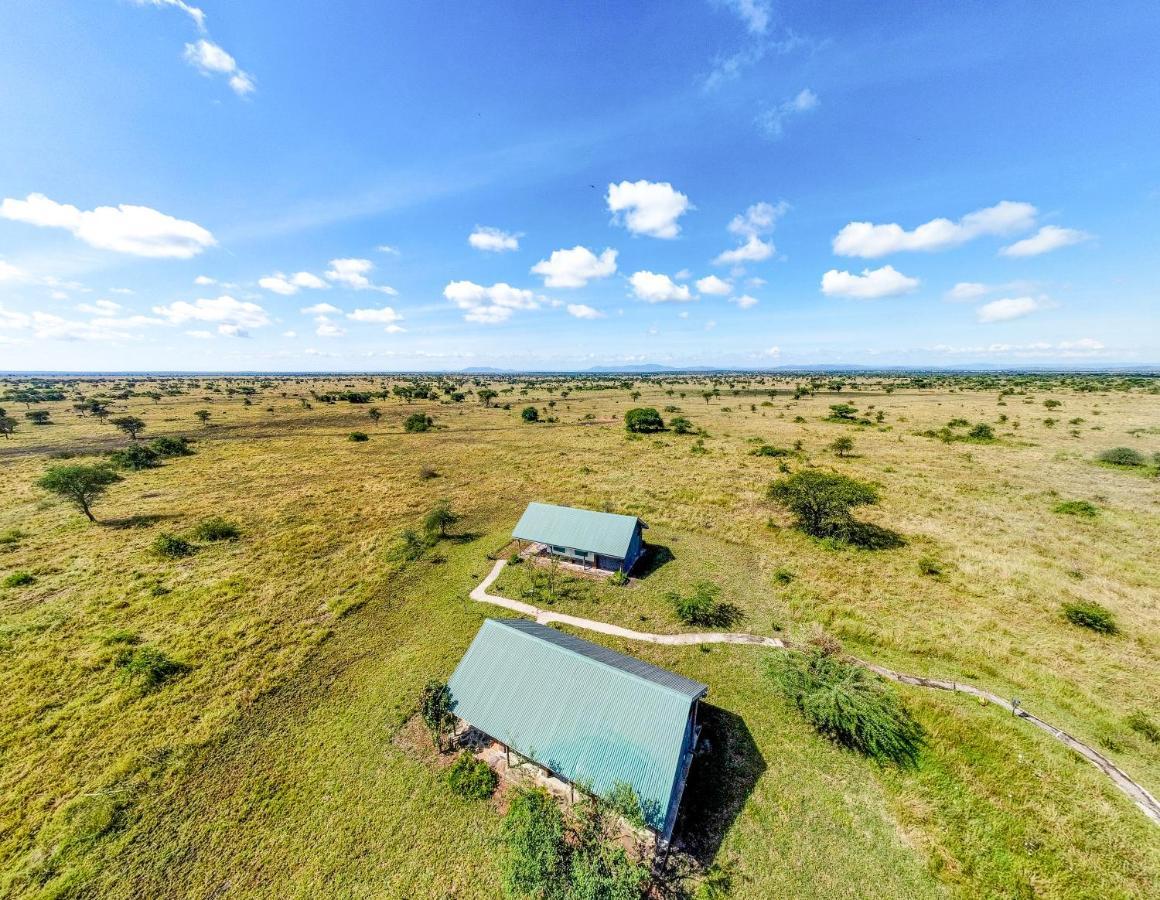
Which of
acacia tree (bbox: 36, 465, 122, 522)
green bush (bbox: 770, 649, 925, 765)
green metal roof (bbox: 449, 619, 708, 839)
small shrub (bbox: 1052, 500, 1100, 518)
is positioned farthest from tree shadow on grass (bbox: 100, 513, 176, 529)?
small shrub (bbox: 1052, 500, 1100, 518)

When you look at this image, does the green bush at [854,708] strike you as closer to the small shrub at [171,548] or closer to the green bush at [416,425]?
the small shrub at [171,548]

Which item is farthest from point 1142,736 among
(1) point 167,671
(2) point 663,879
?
(1) point 167,671

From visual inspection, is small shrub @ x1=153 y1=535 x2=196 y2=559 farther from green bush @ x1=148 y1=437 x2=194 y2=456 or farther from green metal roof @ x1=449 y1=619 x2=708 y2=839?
green bush @ x1=148 y1=437 x2=194 y2=456

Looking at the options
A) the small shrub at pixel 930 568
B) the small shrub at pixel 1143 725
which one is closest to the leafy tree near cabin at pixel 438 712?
the small shrub at pixel 1143 725

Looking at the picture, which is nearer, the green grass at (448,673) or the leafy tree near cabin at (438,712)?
the green grass at (448,673)

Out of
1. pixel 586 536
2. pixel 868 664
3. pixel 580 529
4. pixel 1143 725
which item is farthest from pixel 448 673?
pixel 1143 725

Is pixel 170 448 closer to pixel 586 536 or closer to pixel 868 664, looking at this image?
pixel 586 536
